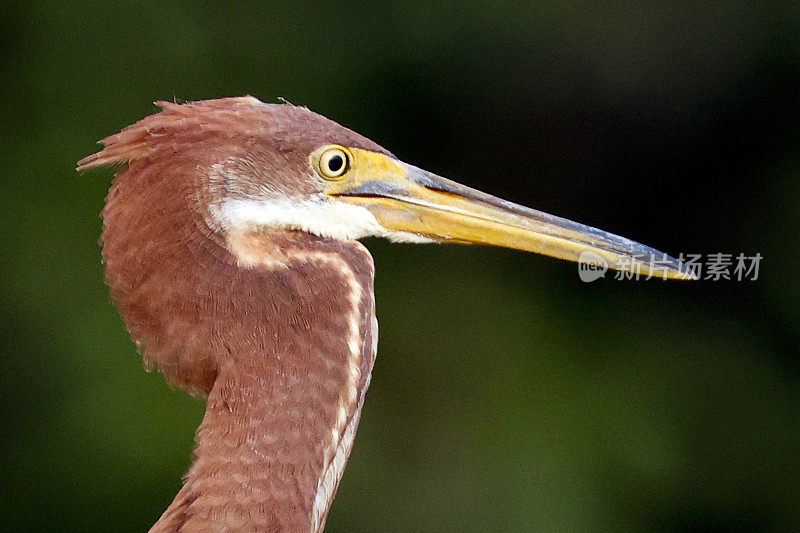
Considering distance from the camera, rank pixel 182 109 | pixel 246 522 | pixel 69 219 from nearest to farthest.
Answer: pixel 246 522 → pixel 182 109 → pixel 69 219

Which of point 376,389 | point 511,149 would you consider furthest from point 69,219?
point 511,149

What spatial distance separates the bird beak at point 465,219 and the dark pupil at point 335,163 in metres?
0.02

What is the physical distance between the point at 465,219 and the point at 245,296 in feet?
1.15

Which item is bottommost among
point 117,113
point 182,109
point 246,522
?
point 246,522

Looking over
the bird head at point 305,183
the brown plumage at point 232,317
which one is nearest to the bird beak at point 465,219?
the bird head at point 305,183

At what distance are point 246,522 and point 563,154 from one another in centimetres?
219

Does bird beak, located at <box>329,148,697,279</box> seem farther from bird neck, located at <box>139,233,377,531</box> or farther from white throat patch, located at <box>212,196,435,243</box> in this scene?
bird neck, located at <box>139,233,377,531</box>

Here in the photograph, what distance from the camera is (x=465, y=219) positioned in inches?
49.6

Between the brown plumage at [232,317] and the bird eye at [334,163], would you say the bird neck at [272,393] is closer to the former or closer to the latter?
the brown plumage at [232,317]

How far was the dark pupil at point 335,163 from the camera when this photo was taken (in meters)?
1.15

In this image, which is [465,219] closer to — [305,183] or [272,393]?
[305,183]

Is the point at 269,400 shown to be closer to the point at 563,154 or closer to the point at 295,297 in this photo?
the point at 295,297

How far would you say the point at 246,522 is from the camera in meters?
1.02

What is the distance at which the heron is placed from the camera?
3.40ft
